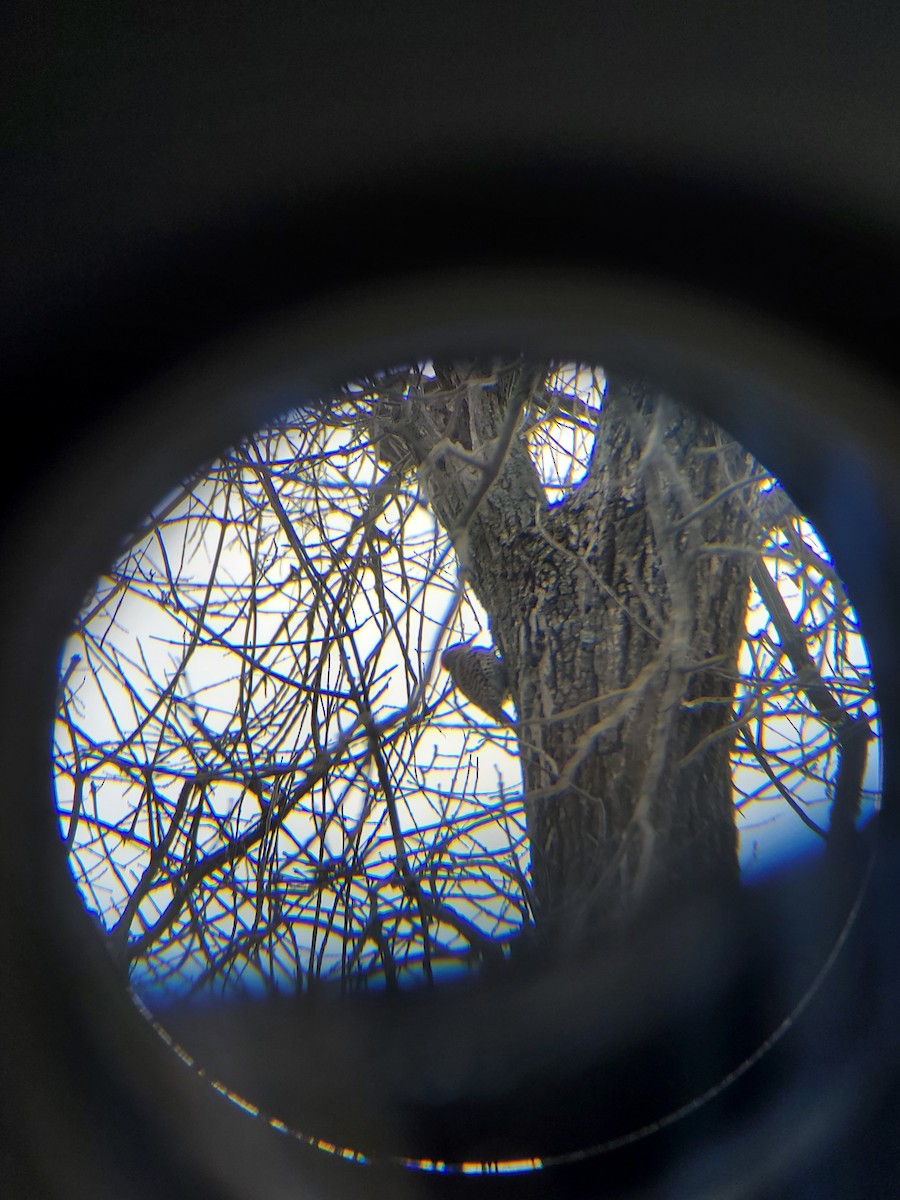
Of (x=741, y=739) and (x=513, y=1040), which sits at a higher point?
(x=741, y=739)

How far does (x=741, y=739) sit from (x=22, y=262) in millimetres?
742

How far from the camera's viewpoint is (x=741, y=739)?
0.85 meters

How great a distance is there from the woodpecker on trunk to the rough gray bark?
2cm

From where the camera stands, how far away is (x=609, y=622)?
0.98 metres

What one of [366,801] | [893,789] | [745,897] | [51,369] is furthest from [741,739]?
[51,369]

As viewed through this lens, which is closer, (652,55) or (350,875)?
(652,55)

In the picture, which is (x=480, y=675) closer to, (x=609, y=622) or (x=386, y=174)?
(x=609, y=622)

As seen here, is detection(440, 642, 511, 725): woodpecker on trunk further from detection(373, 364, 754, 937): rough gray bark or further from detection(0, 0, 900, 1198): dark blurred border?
detection(0, 0, 900, 1198): dark blurred border

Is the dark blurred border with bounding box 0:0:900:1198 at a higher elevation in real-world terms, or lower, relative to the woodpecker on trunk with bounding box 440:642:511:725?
higher

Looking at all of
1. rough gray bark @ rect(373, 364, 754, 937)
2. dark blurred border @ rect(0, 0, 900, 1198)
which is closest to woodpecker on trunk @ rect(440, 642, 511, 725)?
rough gray bark @ rect(373, 364, 754, 937)

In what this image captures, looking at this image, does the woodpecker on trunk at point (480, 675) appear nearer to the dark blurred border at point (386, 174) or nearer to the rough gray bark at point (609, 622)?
the rough gray bark at point (609, 622)

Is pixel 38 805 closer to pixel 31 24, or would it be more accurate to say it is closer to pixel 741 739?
pixel 31 24

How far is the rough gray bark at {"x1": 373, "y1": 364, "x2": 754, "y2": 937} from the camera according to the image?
2.69ft

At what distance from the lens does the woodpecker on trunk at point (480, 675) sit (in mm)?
789
